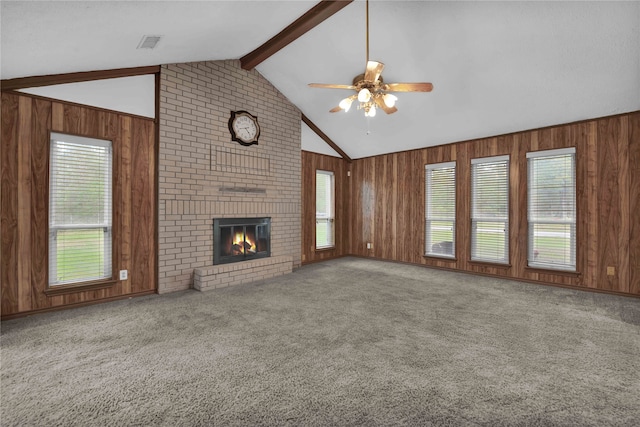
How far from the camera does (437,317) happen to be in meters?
3.01

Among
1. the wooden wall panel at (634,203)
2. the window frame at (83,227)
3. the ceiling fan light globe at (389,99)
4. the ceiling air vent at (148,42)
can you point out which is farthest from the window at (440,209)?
the window frame at (83,227)

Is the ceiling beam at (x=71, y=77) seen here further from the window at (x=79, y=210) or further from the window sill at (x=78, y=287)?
the window sill at (x=78, y=287)

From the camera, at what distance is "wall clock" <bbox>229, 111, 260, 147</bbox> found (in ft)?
15.2

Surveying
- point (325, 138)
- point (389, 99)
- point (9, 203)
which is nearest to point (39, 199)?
point (9, 203)

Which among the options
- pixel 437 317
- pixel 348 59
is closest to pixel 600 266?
pixel 437 317

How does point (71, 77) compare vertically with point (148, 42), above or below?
below

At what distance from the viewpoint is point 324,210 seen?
21.5 feet

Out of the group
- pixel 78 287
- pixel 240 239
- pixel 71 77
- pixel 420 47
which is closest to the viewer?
pixel 71 77

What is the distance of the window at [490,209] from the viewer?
4789mm

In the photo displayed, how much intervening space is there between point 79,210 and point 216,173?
1.72 m

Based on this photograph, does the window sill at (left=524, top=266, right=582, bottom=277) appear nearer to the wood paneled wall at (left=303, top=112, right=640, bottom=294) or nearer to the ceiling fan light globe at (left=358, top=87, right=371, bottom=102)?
the wood paneled wall at (left=303, top=112, right=640, bottom=294)

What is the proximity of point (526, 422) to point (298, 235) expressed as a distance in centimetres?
444

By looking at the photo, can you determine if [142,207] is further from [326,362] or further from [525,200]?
[525,200]

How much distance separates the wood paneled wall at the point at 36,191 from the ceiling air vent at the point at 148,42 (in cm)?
95
